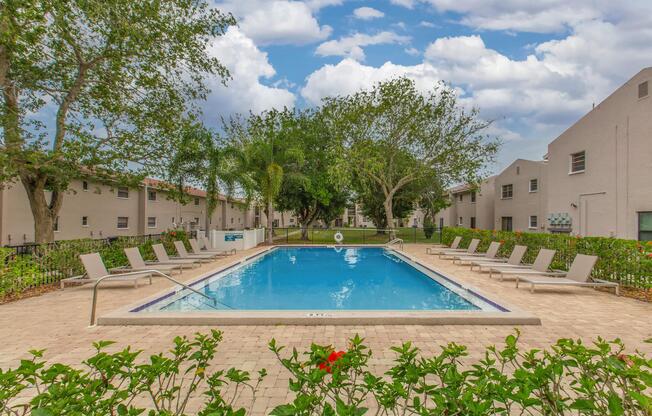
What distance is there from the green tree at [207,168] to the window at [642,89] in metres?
18.1

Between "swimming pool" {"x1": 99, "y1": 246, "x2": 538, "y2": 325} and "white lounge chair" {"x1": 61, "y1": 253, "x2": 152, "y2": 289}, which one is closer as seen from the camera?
"swimming pool" {"x1": 99, "y1": 246, "x2": 538, "y2": 325}

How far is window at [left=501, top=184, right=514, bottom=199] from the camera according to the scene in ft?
80.0

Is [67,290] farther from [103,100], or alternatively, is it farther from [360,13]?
[360,13]

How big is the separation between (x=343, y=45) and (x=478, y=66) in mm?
6811

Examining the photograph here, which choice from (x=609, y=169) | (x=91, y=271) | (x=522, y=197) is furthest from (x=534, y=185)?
(x=91, y=271)

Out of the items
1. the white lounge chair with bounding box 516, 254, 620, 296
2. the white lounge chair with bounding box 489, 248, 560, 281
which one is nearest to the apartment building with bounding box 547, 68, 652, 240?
the white lounge chair with bounding box 489, 248, 560, 281

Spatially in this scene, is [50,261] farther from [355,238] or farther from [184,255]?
[355,238]

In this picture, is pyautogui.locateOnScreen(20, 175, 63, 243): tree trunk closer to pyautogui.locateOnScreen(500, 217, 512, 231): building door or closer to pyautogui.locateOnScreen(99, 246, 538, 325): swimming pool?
pyautogui.locateOnScreen(99, 246, 538, 325): swimming pool

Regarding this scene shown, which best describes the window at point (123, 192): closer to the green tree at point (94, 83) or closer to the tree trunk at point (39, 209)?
the green tree at point (94, 83)

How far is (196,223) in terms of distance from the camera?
1219 inches

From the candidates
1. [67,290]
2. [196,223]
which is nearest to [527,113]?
[67,290]

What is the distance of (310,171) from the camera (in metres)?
26.2

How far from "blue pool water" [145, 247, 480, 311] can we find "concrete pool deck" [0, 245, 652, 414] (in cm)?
155

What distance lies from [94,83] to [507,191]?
2616 centimetres
